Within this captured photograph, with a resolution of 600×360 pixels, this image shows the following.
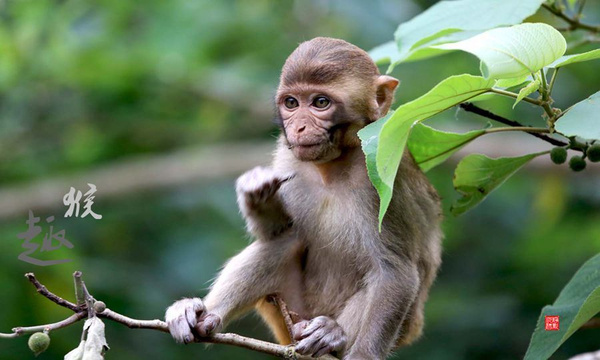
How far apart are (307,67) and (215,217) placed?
786 centimetres

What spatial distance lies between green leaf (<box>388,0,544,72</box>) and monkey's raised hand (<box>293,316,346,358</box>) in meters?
1.78

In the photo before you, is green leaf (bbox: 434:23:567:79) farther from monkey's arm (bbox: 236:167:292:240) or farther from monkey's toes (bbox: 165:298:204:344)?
monkey's toes (bbox: 165:298:204:344)

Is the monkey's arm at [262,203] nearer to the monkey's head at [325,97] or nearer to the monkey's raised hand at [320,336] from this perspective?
the monkey's head at [325,97]

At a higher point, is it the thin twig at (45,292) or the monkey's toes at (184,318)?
the thin twig at (45,292)

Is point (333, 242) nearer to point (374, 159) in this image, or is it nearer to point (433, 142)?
point (433, 142)

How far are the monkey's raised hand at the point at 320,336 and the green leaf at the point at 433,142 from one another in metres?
1.24

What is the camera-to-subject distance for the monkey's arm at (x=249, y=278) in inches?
253

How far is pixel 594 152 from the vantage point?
15.8ft

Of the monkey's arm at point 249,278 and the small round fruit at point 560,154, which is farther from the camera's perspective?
the monkey's arm at point 249,278

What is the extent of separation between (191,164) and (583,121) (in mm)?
9459

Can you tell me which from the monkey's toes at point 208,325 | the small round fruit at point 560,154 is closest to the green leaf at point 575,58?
the small round fruit at point 560,154

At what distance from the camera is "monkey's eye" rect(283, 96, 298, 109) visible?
6.35 metres

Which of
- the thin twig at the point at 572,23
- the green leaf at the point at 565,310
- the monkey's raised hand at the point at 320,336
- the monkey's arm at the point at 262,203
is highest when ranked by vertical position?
the thin twig at the point at 572,23

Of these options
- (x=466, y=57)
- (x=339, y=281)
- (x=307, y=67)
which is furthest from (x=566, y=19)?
(x=466, y=57)
